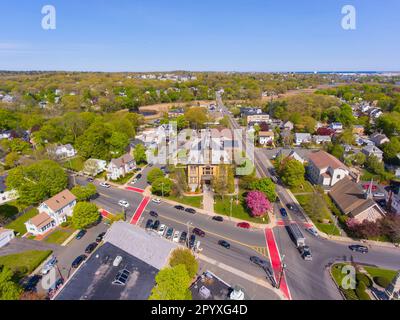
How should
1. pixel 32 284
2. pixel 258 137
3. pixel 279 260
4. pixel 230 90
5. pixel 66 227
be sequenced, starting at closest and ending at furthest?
pixel 32 284 → pixel 279 260 → pixel 66 227 → pixel 258 137 → pixel 230 90

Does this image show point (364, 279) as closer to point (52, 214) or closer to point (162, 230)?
point (162, 230)

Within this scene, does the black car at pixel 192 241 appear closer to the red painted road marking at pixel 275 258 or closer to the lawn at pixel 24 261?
the red painted road marking at pixel 275 258

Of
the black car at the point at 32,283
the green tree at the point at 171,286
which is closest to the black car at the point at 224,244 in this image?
the green tree at the point at 171,286

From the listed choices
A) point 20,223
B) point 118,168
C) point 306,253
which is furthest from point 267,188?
point 20,223

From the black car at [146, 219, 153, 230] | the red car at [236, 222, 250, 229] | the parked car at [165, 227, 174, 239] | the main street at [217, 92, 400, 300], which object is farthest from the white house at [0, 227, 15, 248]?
the main street at [217, 92, 400, 300]

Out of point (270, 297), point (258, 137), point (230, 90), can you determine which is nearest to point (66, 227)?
point (270, 297)

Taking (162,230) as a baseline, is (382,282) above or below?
below
